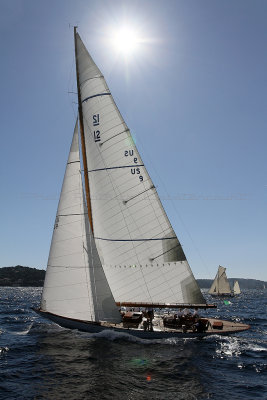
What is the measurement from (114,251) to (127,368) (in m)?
8.13

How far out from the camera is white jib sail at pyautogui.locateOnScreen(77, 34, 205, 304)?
67.3 ft

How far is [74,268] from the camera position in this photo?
2105 cm

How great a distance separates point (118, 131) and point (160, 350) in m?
14.7

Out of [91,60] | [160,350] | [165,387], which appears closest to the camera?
[165,387]

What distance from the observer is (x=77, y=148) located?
931 inches

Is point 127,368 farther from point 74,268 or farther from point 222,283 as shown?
point 222,283

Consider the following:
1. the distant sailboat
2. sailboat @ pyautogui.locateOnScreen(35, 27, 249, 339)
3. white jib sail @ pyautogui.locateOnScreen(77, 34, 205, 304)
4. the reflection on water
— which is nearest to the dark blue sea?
the reflection on water

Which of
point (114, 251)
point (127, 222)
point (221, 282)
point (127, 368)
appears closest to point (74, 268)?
point (114, 251)

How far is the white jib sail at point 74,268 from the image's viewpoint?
66.7ft

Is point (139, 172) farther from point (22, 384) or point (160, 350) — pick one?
point (22, 384)

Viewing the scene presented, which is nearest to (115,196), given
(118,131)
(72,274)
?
(118,131)

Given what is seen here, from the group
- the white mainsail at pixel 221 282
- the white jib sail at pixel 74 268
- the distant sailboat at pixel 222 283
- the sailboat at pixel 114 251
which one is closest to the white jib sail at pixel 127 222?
the sailboat at pixel 114 251

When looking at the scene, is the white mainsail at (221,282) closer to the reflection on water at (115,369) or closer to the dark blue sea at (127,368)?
the dark blue sea at (127,368)

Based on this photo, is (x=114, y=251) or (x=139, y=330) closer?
(x=139, y=330)
